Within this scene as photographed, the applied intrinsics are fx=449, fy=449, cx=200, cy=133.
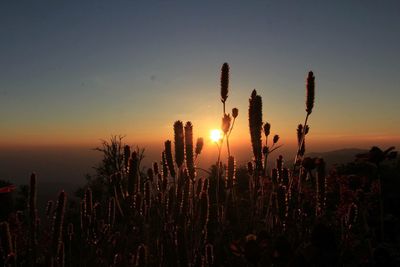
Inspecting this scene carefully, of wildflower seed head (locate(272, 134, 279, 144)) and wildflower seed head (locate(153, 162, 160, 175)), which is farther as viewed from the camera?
wildflower seed head (locate(153, 162, 160, 175))

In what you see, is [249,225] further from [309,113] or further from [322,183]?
[309,113]

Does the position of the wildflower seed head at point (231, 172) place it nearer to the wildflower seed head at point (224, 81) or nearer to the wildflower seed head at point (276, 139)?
the wildflower seed head at point (276, 139)

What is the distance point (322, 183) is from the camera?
3.81 m

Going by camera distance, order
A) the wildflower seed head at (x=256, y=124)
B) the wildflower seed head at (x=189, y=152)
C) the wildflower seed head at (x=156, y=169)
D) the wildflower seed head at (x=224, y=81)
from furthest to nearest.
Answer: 1. the wildflower seed head at (x=156, y=169)
2. the wildflower seed head at (x=224, y=81)
3. the wildflower seed head at (x=189, y=152)
4. the wildflower seed head at (x=256, y=124)

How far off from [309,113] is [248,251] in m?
1.86

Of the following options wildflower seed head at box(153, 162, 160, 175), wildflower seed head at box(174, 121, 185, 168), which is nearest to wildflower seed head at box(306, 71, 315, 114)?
wildflower seed head at box(174, 121, 185, 168)

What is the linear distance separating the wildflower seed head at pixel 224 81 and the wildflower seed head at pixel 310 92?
0.76 m

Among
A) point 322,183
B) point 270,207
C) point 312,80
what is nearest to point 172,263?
point 270,207

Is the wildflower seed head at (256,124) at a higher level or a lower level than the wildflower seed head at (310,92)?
lower

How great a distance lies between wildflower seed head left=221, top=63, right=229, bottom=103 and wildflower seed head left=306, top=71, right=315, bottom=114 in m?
0.76

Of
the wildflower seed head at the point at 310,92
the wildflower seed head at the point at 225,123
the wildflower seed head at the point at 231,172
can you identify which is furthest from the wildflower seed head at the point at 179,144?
the wildflower seed head at the point at 310,92

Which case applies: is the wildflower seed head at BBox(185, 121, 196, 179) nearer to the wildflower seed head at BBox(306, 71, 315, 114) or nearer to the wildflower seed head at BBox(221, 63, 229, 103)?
the wildflower seed head at BBox(221, 63, 229, 103)

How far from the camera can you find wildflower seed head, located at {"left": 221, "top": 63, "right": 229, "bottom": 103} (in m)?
4.29

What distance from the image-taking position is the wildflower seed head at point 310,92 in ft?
13.1
